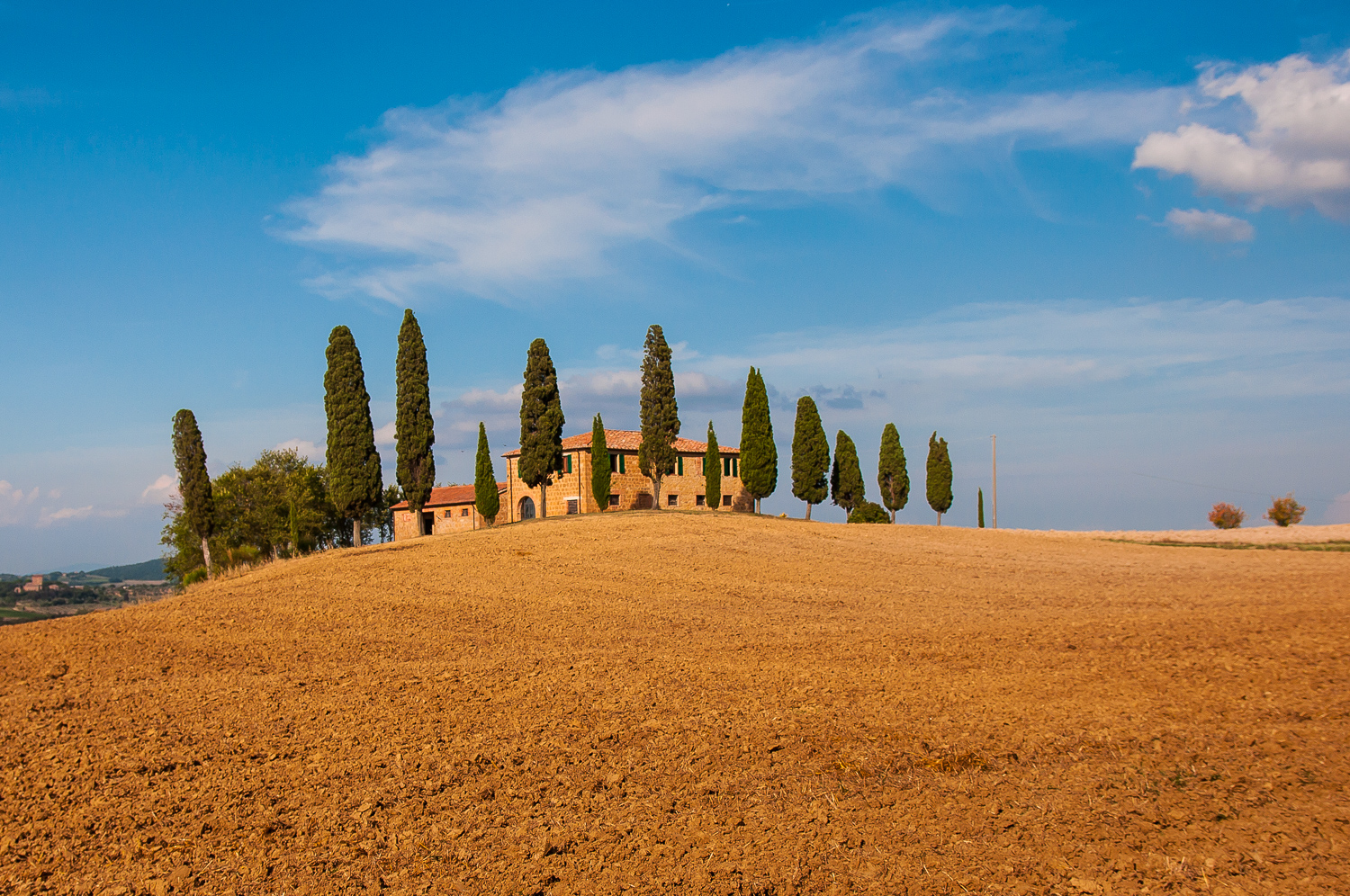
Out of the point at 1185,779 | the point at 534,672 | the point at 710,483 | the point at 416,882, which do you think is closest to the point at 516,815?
the point at 416,882

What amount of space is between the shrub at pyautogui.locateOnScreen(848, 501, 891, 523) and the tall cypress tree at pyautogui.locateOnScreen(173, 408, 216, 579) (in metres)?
34.8

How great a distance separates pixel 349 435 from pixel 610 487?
707 inches

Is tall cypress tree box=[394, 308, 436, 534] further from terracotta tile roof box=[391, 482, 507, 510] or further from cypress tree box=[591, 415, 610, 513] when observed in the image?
terracotta tile roof box=[391, 482, 507, 510]

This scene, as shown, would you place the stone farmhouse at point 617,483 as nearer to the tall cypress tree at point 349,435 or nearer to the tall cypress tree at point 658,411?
the tall cypress tree at point 658,411

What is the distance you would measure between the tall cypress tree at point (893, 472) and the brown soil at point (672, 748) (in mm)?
40537

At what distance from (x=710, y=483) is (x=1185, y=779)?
42.6 m

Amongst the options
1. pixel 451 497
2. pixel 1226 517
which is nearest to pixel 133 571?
pixel 451 497

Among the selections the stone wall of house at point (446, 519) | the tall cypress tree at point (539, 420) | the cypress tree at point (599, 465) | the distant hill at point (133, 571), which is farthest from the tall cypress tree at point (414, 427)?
the distant hill at point (133, 571)

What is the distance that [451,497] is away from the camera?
60906 millimetres

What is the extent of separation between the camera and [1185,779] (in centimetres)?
693

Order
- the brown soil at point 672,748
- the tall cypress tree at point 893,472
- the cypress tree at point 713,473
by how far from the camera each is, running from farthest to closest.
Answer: the tall cypress tree at point 893,472, the cypress tree at point 713,473, the brown soil at point 672,748

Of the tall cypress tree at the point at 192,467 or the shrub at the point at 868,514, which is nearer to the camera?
the tall cypress tree at the point at 192,467

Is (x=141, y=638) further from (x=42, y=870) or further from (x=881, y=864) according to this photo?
(x=881, y=864)

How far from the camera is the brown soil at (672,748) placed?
5539mm
